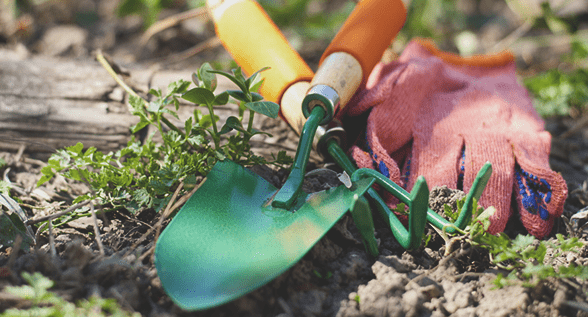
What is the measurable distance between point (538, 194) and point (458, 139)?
0.79 feet

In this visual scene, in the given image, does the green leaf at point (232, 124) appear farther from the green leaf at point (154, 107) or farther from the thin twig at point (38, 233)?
the thin twig at point (38, 233)

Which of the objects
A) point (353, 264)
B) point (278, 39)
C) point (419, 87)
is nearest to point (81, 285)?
point (353, 264)

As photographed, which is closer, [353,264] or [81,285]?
[81,285]

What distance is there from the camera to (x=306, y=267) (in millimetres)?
781

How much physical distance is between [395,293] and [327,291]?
127 millimetres

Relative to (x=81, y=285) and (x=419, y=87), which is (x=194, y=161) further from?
(x=419, y=87)

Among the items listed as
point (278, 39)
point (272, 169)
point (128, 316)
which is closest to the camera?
point (128, 316)

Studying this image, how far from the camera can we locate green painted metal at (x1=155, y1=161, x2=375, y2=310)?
26.6 inches

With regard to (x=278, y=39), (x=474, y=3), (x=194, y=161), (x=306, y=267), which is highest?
(x=278, y=39)

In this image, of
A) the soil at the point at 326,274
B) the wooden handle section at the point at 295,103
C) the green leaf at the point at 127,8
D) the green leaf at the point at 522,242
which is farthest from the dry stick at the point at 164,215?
the green leaf at the point at 127,8

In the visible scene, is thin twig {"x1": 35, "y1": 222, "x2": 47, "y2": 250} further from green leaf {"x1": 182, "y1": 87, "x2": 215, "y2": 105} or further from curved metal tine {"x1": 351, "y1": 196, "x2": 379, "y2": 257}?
curved metal tine {"x1": 351, "y1": 196, "x2": 379, "y2": 257}

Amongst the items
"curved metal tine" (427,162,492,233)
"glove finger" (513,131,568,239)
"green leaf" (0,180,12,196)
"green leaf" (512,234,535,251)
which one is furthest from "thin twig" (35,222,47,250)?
"glove finger" (513,131,568,239)

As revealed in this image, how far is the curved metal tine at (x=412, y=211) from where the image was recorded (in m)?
0.74

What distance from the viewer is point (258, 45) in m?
1.18
